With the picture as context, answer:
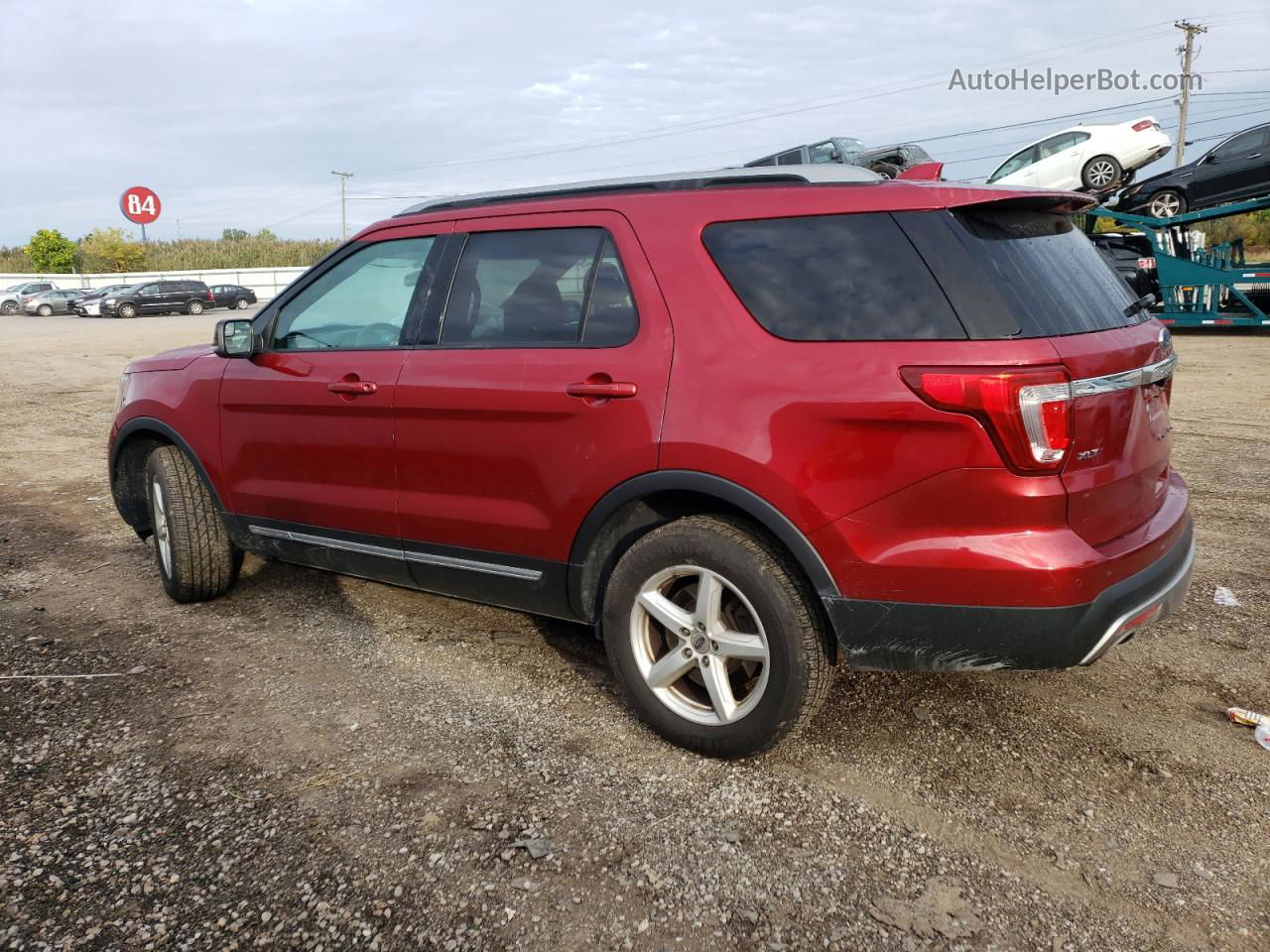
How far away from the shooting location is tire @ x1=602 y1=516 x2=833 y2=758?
280 cm

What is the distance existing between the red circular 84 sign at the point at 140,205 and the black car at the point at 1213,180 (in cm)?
6205

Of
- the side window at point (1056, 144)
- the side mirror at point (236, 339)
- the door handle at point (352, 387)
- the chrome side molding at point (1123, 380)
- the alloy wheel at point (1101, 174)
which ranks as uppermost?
the side window at point (1056, 144)

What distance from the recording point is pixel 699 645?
2.99 m

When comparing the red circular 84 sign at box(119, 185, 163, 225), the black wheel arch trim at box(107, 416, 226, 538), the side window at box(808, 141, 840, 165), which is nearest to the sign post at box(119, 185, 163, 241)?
the red circular 84 sign at box(119, 185, 163, 225)

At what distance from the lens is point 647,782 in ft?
9.71

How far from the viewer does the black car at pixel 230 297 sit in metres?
42.3

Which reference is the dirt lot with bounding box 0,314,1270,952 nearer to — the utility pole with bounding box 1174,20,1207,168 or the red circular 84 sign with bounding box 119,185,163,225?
the utility pole with bounding box 1174,20,1207,168

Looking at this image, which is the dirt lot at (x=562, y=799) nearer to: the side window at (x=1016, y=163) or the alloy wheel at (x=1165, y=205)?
the alloy wheel at (x=1165, y=205)

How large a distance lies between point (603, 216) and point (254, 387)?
1.81 metres

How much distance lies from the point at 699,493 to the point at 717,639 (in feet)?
1.48

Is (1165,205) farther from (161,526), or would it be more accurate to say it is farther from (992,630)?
(161,526)

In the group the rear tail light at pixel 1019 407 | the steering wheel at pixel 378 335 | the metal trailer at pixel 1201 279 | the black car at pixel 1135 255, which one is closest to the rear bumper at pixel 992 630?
the rear tail light at pixel 1019 407

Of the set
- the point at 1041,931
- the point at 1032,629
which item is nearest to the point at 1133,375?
the point at 1032,629

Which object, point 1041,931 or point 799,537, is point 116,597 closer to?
point 799,537
